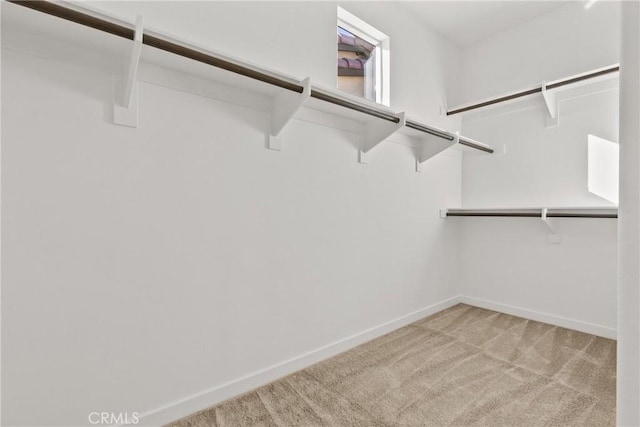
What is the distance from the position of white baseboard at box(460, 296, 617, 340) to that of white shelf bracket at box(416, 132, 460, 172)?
1.42 m

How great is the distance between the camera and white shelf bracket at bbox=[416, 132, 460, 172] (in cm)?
241

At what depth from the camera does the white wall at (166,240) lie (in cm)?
111

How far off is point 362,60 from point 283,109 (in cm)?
113

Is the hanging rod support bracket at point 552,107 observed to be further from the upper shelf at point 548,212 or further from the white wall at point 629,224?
the white wall at point 629,224

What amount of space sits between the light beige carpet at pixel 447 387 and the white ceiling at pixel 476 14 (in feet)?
8.45

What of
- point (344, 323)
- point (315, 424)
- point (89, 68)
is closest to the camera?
point (89, 68)

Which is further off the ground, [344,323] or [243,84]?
[243,84]

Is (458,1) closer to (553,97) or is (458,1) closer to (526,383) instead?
(553,97)

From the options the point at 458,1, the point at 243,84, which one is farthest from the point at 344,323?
the point at 458,1

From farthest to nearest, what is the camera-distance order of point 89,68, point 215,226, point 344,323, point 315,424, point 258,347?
point 344,323 < point 258,347 < point 215,226 < point 315,424 < point 89,68

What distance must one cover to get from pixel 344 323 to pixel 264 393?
0.68m

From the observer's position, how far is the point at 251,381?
163 cm

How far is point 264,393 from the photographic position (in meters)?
1.60

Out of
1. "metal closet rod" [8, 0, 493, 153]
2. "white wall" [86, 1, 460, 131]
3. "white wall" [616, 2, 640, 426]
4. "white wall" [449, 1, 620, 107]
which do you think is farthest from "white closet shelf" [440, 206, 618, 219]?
"white wall" [616, 2, 640, 426]
